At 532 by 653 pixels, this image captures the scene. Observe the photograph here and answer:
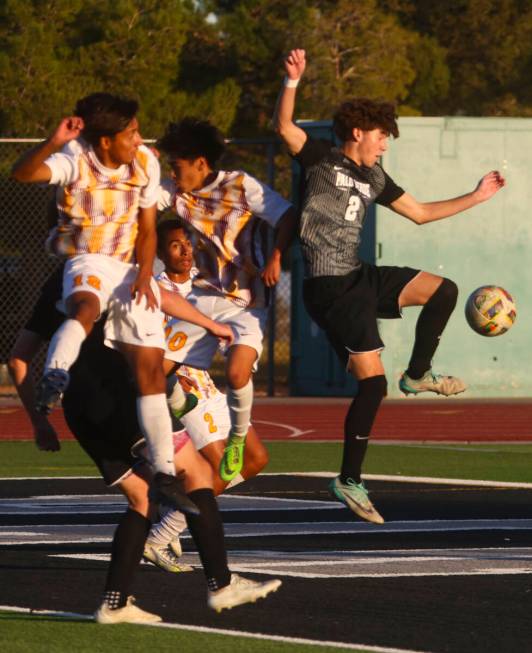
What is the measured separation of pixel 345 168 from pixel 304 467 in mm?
6105

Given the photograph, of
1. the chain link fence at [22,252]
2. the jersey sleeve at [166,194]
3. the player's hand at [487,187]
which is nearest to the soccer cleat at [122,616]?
the jersey sleeve at [166,194]

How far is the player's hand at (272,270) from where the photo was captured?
973cm

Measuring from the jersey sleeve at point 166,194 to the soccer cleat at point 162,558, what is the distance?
1.82 metres

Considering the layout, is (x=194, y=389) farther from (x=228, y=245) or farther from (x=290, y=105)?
(x=290, y=105)

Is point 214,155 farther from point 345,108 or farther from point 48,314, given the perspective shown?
point 48,314

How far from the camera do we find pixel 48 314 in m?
8.70

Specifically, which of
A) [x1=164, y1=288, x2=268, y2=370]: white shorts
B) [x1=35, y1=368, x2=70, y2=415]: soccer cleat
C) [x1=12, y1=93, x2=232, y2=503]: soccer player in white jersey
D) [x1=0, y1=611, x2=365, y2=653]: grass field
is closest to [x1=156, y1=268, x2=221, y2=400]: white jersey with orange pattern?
[x1=164, y1=288, x2=268, y2=370]: white shorts

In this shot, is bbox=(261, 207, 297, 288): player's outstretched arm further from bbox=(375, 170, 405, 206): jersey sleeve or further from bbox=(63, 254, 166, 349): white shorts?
bbox=(63, 254, 166, 349): white shorts

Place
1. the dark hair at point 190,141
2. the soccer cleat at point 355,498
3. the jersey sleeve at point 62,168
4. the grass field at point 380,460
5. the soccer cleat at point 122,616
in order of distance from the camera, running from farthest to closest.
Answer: the grass field at point 380,460
the soccer cleat at point 355,498
the dark hair at point 190,141
the jersey sleeve at point 62,168
the soccer cleat at point 122,616

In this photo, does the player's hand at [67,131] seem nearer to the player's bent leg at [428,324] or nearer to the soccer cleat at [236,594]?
the soccer cleat at [236,594]

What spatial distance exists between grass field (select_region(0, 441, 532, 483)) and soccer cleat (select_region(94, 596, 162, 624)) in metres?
7.38

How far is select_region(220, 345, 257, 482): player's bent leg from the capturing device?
998 cm

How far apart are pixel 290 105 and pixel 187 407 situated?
1771mm

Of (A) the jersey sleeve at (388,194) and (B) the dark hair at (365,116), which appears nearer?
(B) the dark hair at (365,116)
